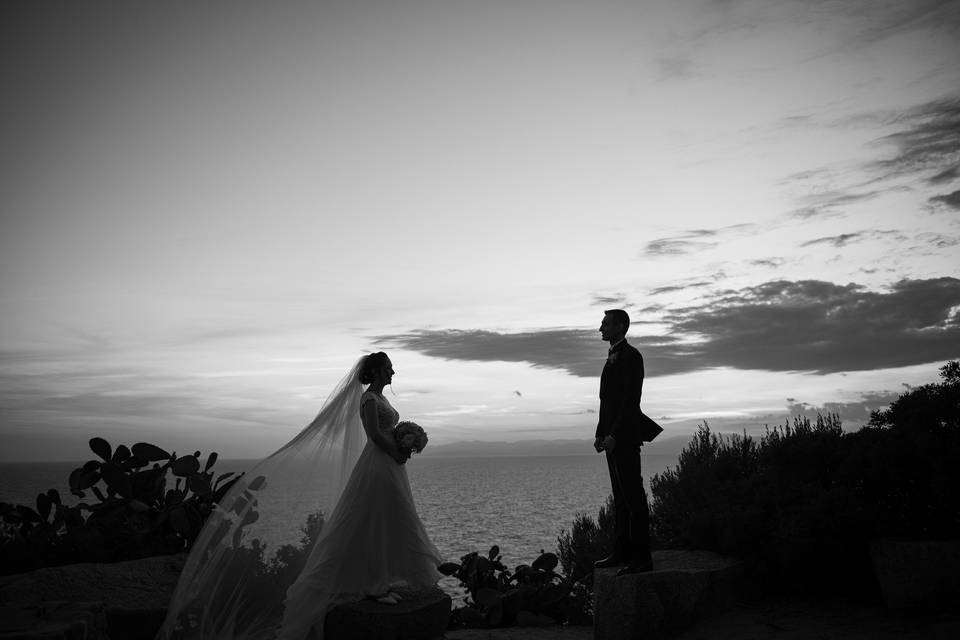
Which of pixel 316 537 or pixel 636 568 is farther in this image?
pixel 316 537

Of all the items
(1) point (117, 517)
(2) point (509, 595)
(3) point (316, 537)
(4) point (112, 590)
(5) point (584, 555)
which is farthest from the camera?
(5) point (584, 555)

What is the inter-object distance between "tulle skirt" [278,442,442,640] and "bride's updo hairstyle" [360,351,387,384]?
0.84 m

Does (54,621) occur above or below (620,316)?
below

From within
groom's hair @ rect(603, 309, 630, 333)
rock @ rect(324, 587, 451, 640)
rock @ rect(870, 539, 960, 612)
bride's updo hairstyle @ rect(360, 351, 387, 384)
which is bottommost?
rock @ rect(324, 587, 451, 640)

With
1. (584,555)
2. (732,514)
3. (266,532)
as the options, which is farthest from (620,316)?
(584,555)

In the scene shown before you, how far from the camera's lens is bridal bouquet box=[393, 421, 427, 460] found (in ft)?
27.5

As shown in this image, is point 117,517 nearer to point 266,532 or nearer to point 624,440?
point 266,532

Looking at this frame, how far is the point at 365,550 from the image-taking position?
7996mm

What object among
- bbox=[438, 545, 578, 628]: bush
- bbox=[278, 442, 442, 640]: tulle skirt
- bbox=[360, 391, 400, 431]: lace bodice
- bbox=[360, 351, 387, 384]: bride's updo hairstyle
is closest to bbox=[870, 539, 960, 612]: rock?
bbox=[438, 545, 578, 628]: bush

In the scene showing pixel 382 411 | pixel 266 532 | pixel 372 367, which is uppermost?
pixel 372 367

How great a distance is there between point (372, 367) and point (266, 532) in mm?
2323

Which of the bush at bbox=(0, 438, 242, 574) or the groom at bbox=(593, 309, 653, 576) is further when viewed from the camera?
the bush at bbox=(0, 438, 242, 574)

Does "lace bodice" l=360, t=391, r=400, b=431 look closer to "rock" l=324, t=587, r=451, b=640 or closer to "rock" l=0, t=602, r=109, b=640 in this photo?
"rock" l=324, t=587, r=451, b=640

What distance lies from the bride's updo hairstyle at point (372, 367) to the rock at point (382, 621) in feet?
8.69
